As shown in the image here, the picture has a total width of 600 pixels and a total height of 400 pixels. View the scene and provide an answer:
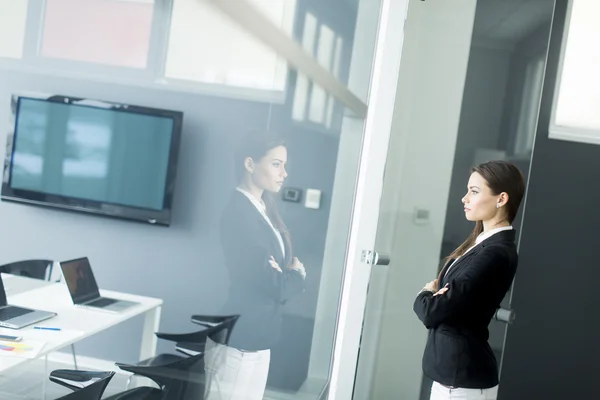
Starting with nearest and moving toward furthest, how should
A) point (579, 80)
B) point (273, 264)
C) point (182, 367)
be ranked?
point (182, 367) < point (273, 264) < point (579, 80)

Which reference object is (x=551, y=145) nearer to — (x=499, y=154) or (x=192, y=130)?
(x=499, y=154)

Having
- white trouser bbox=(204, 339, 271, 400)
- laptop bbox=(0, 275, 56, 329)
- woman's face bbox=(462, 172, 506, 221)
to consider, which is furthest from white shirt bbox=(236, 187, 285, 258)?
woman's face bbox=(462, 172, 506, 221)

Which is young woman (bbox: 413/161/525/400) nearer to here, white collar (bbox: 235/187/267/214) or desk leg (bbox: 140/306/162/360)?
white collar (bbox: 235/187/267/214)

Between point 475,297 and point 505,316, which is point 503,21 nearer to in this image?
point 505,316

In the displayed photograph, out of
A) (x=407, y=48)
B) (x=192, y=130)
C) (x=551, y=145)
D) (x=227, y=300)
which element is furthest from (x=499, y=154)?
(x=192, y=130)

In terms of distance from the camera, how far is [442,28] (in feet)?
12.5

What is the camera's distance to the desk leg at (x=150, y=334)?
3.77ft

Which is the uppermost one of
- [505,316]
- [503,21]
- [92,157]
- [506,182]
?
[503,21]

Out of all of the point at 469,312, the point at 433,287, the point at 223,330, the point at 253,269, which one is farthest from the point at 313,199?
the point at 223,330

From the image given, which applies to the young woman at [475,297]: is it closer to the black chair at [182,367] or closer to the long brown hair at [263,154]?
the long brown hair at [263,154]

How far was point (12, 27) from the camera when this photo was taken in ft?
2.80

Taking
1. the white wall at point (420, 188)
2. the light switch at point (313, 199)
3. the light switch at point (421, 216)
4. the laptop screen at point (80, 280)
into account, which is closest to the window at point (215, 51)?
the laptop screen at point (80, 280)

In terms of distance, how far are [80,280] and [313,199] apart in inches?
63.8

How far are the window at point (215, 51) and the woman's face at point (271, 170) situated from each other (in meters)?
0.21
